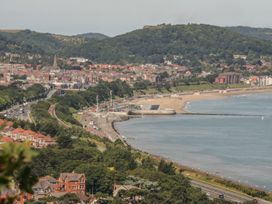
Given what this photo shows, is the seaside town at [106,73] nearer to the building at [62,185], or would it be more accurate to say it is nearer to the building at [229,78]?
the building at [229,78]

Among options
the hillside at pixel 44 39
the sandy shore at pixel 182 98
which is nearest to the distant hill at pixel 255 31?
the hillside at pixel 44 39

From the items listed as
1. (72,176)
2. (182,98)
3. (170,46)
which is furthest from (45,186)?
(170,46)

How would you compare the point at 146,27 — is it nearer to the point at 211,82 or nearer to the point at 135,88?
the point at 211,82

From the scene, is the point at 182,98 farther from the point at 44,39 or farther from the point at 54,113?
the point at 44,39

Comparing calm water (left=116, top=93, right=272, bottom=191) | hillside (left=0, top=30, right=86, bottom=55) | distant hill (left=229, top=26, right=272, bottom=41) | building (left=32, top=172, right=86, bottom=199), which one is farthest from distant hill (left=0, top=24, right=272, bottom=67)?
building (left=32, top=172, right=86, bottom=199)

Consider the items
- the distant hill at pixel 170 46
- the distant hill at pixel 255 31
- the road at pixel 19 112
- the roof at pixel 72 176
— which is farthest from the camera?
the distant hill at pixel 255 31

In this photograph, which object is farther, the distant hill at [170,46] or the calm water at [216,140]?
the distant hill at [170,46]
